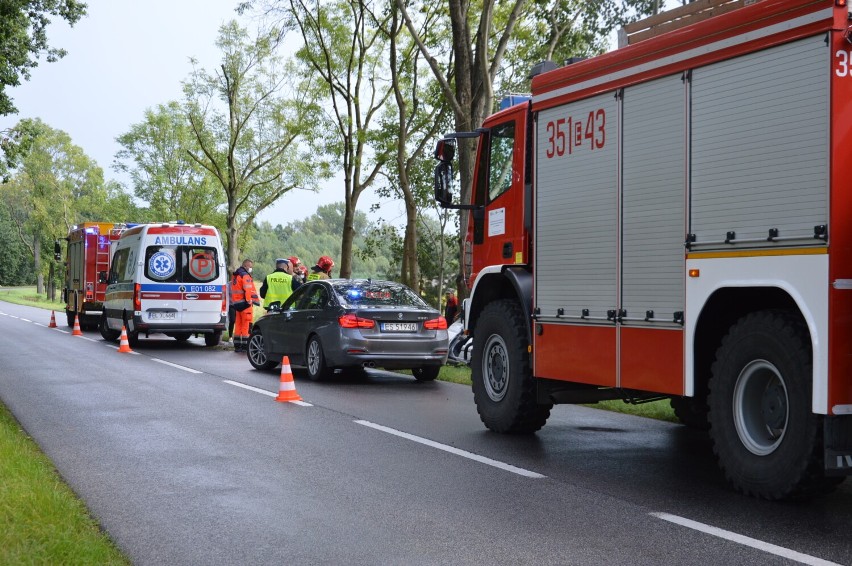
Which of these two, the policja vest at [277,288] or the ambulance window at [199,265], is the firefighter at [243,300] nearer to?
the ambulance window at [199,265]

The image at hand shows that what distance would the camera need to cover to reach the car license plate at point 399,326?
46.6 ft

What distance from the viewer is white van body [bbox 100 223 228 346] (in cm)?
2166

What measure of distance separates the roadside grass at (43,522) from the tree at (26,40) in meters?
17.4

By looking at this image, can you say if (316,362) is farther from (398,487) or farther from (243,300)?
(398,487)

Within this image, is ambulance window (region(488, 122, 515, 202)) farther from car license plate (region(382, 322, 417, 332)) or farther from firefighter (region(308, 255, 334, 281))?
firefighter (region(308, 255, 334, 281))

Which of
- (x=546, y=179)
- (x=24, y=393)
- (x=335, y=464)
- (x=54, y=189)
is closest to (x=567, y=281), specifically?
(x=546, y=179)

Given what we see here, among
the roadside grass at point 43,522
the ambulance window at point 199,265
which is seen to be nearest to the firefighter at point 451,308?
the ambulance window at point 199,265

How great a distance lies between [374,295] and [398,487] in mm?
7958

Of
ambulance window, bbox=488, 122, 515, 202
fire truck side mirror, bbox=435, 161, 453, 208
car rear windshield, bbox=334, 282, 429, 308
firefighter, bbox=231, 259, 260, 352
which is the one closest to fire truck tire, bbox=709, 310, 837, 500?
ambulance window, bbox=488, 122, 515, 202

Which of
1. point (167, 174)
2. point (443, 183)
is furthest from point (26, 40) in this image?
point (167, 174)

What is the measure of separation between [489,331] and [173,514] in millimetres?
4206

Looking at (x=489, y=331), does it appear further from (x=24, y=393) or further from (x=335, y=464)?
(x=24, y=393)

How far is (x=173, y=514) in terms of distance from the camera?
611 centimetres

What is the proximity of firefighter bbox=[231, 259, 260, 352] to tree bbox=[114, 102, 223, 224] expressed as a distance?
37.8 meters
